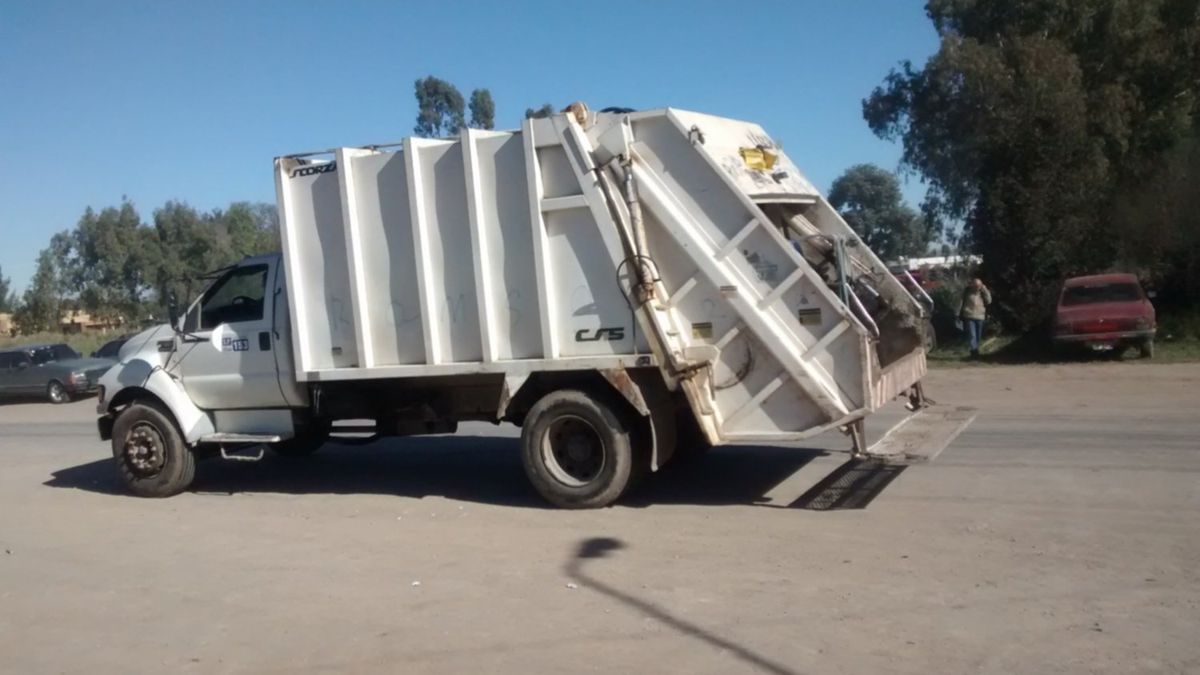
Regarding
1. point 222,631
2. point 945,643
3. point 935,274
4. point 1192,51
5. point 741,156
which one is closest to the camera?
point 945,643

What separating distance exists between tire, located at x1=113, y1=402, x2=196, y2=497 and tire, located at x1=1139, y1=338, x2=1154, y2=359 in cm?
1621

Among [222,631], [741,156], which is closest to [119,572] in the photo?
[222,631]

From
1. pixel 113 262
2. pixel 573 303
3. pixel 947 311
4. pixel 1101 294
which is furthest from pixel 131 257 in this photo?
pixel 573 303

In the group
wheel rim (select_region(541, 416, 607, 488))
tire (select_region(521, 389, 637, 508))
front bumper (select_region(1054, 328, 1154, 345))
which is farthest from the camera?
front bumper (select_region(1054, 328, 1154, 345))

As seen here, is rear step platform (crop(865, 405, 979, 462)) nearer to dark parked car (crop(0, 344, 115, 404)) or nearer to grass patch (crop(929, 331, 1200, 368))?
grass patch (crop(929, 331, 1200, 368))

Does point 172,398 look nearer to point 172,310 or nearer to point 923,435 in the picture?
point 172,310

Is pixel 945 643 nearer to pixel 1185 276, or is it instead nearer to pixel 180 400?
pixel 180 400

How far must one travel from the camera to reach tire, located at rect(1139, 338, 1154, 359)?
19.8 metres

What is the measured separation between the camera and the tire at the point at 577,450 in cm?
889

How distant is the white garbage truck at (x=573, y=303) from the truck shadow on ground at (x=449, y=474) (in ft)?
1.72

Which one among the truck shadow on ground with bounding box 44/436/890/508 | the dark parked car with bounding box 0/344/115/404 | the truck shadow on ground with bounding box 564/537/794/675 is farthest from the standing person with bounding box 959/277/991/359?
the dark parked car with bounding box 0/344/115/404

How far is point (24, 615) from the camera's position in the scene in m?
7.09

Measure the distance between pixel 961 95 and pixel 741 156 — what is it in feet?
98.3

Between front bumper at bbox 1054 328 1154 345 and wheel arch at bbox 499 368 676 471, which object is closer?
wheel arch at bbox 499 368 676 471
